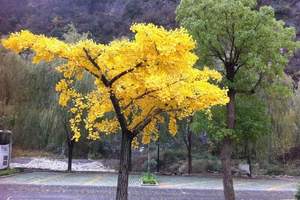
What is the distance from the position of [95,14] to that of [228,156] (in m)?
48.0

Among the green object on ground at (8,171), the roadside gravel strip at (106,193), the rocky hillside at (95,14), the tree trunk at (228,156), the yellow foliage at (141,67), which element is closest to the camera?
the yellow foliage at (141,67)

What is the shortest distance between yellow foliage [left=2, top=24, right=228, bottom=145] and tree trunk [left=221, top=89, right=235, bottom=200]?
3268 millimetres

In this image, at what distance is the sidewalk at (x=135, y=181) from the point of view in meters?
23.6

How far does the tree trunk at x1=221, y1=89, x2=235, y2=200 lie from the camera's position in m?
15.4

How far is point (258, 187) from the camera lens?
79.9 ft

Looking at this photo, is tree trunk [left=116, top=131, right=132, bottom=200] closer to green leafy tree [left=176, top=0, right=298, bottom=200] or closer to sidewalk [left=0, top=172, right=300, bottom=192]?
green leafy tree [left=176, top=0, right=298, bottom=200]

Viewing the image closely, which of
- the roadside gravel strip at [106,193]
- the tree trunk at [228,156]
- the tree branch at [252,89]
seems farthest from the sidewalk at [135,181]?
the tree branch at [252,89]

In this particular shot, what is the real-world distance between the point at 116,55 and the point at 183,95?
192 cm

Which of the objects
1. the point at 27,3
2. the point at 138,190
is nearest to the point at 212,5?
the point at 138,190

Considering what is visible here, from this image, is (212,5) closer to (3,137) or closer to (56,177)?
(56,177)

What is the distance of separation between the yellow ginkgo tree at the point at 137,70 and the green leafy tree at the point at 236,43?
276 cm

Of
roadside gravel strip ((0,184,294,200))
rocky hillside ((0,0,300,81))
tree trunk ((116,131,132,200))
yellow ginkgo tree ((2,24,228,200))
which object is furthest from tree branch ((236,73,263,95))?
rocky hillside ((0,0,300,81))

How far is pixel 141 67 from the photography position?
11.5 metres

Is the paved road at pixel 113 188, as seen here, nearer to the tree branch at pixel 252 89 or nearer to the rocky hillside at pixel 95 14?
the tree branch at pixel 252 89
